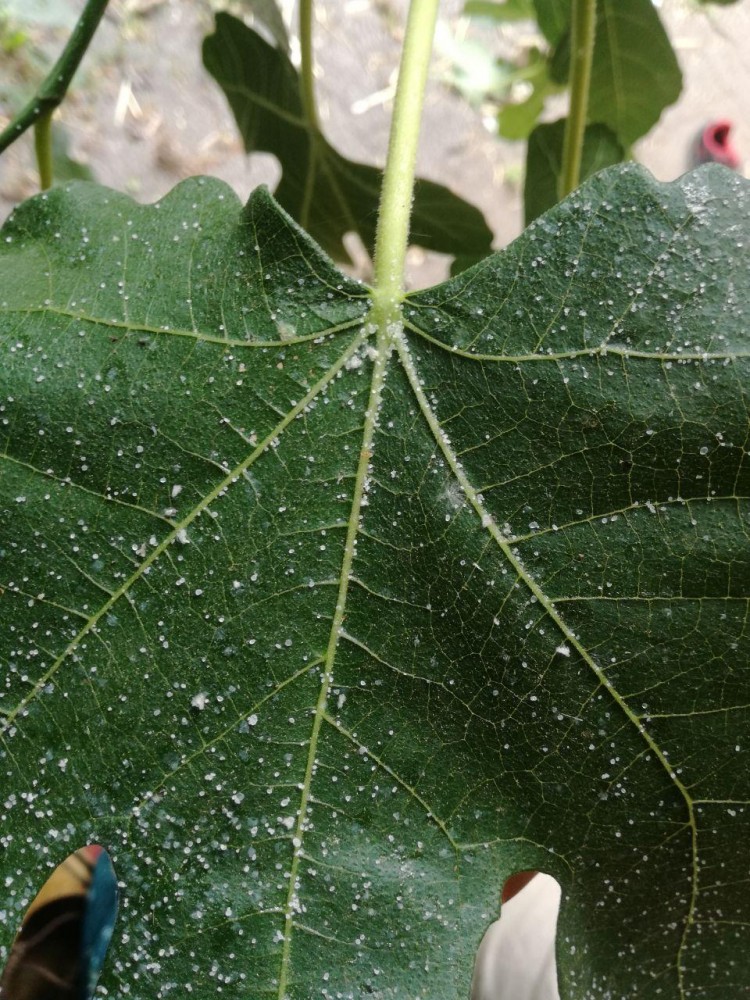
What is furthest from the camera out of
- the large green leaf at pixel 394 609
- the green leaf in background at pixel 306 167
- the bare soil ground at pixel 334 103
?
the bare soil ground at pixel 334 103

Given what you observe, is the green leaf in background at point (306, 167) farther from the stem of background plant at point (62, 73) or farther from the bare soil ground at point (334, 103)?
the bare soil ground at point (334, 103)

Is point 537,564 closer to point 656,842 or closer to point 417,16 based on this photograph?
point 656,842

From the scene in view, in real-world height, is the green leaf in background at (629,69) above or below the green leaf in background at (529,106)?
below

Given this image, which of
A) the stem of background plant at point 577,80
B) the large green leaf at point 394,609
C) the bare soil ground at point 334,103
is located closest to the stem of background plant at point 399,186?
the large green leaf at point 394,609

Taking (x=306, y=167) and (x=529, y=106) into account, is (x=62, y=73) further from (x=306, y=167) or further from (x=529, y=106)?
(x=529, y=106)

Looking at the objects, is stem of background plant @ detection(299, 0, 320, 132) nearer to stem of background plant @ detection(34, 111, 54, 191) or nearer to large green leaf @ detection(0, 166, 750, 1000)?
stem of background plant @ detection(34, 111, 54, 191)

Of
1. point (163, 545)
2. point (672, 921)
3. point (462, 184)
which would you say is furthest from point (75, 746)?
point (462, 184)

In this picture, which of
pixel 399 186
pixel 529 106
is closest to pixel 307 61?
pixel 399 186
